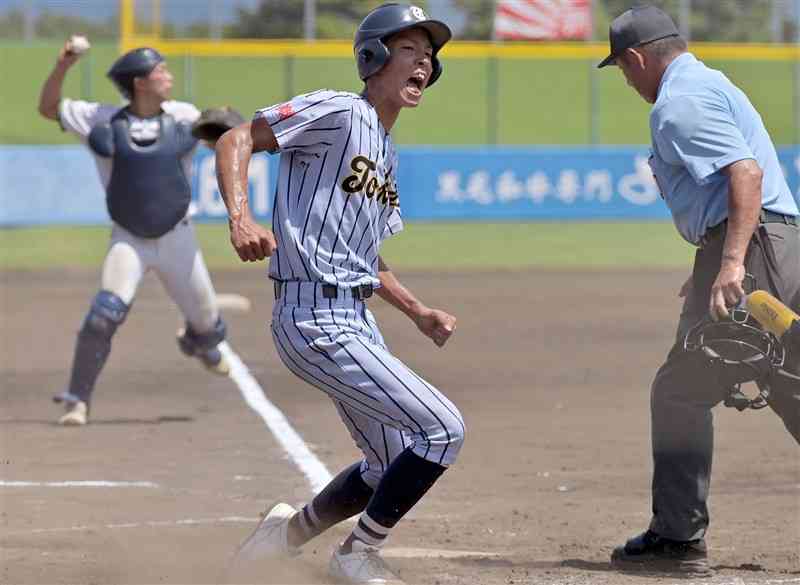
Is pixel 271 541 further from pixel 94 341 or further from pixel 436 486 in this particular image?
pixel 94 341

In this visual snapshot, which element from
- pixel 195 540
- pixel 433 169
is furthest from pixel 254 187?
pixel 195 540

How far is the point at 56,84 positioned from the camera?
9.87 m

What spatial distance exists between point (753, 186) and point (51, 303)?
11.1 m

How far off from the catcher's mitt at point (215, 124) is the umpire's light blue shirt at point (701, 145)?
7.88 feet

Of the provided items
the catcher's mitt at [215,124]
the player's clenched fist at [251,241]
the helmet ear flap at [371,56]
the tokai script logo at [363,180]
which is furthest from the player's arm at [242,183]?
the catcher's mitt at [215,124]

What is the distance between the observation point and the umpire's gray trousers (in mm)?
6184

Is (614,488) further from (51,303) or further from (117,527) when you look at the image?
(51,303)

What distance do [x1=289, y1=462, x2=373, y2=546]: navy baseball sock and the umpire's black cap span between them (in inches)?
74.9

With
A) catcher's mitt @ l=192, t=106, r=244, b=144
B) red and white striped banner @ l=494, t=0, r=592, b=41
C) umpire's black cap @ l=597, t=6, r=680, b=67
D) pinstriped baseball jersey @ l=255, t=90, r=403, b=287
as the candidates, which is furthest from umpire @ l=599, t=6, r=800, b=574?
red and white striped banner @ l=494, t=0, r=592, b=41

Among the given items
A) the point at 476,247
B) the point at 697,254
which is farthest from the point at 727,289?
the point at 476,247

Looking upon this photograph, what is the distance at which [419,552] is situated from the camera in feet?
21.3

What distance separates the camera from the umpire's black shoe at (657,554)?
20.4 feet

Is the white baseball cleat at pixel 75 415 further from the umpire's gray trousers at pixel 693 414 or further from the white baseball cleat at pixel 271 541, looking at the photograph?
the umpire's gray trousers at pixel 693 414

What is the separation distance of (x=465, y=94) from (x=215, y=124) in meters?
38.8
